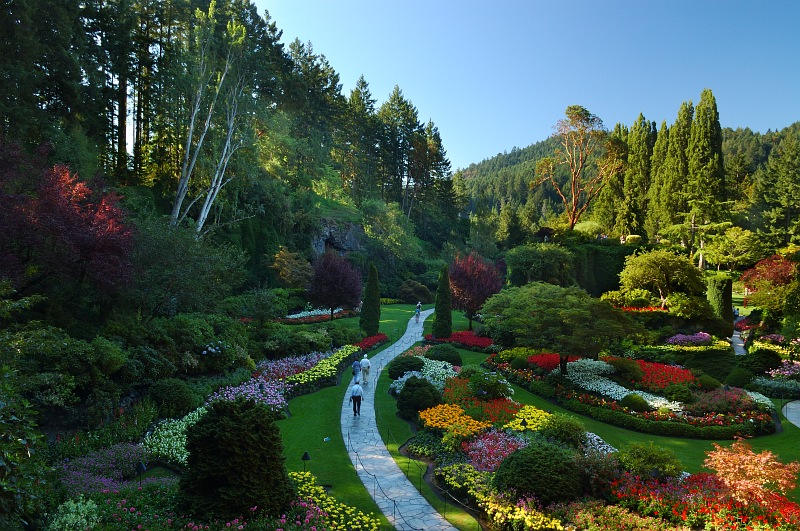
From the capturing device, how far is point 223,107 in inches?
1122

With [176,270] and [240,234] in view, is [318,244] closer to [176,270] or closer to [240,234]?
[240,234]

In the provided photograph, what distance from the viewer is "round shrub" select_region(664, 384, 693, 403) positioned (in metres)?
16.8

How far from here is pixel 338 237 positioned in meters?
45.6

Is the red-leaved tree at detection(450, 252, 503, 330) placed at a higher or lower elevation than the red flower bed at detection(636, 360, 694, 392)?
higher

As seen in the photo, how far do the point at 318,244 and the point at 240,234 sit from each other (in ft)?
29.6

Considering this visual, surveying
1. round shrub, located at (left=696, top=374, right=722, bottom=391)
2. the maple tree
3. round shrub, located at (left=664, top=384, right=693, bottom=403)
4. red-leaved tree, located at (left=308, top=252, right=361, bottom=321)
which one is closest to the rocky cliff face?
red-leaved tree, located at (left=308, top=252, right=361, bottom=321)

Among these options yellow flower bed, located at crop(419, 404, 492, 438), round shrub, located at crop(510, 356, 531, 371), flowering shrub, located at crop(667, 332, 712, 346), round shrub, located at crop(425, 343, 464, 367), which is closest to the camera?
yellow flower bed, located at crop(419, 404, 492, 438)

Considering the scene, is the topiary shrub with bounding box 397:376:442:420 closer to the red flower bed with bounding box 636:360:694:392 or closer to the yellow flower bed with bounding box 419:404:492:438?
the yellow flower bed with bounding box 419:404:492:438

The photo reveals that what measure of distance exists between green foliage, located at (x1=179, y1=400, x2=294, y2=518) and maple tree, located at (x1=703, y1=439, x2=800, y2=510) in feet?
27.9

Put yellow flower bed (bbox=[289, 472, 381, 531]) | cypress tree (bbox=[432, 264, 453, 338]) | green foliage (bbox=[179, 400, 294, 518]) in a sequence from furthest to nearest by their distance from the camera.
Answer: cypress tree (bbox=[432, 264, 453, 338]), yellow flower bed (bbox=[289, 472, 381, 531]), green foliage (bbox=[179, 400, 294, 518])

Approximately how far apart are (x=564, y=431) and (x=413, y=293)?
115ft

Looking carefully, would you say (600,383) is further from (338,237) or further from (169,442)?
(338,237)

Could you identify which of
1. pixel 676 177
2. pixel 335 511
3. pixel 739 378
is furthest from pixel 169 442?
pixel 676 177

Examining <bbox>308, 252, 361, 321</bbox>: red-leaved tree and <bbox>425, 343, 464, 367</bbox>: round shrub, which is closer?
<bbox>425, 343, 464, 367</bbox>: round shrub
